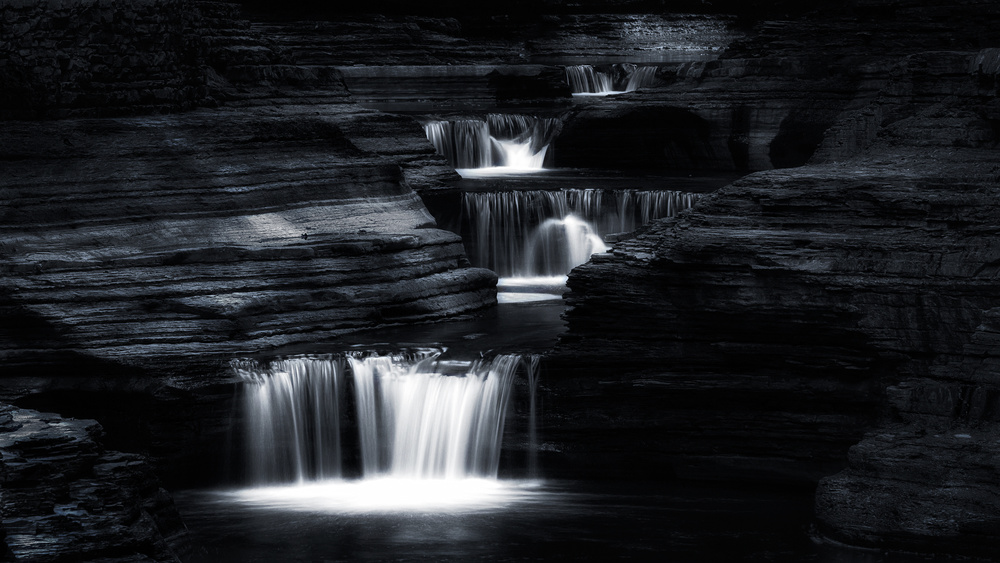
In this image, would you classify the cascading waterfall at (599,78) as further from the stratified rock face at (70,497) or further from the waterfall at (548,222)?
the stratified rock face at (70,497)

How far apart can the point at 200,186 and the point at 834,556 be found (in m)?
8.05

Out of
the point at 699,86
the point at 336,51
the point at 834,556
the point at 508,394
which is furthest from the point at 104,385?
the point at 336,51

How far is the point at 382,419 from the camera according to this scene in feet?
48.5

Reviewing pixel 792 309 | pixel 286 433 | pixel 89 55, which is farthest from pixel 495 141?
pixel 792 309

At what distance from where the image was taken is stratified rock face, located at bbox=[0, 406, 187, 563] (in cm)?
1048

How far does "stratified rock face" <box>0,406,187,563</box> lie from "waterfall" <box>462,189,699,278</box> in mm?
9561

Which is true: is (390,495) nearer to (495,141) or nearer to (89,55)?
(89,55)

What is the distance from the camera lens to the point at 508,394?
1469cm

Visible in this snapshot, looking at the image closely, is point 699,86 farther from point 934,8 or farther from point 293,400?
point 293,400

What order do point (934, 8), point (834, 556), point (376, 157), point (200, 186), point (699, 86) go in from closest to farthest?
point (834, 556) < point (200, 186) < point (376, 157) < point (934, 8) < point (699, 86)

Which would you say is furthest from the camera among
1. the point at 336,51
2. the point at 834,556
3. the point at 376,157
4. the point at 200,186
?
the point at 336,51

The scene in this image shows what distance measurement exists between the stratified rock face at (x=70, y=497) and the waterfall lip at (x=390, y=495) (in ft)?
8.04

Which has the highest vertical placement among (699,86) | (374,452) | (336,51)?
(336,51)

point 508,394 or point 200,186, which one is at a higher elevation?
point 200,186
